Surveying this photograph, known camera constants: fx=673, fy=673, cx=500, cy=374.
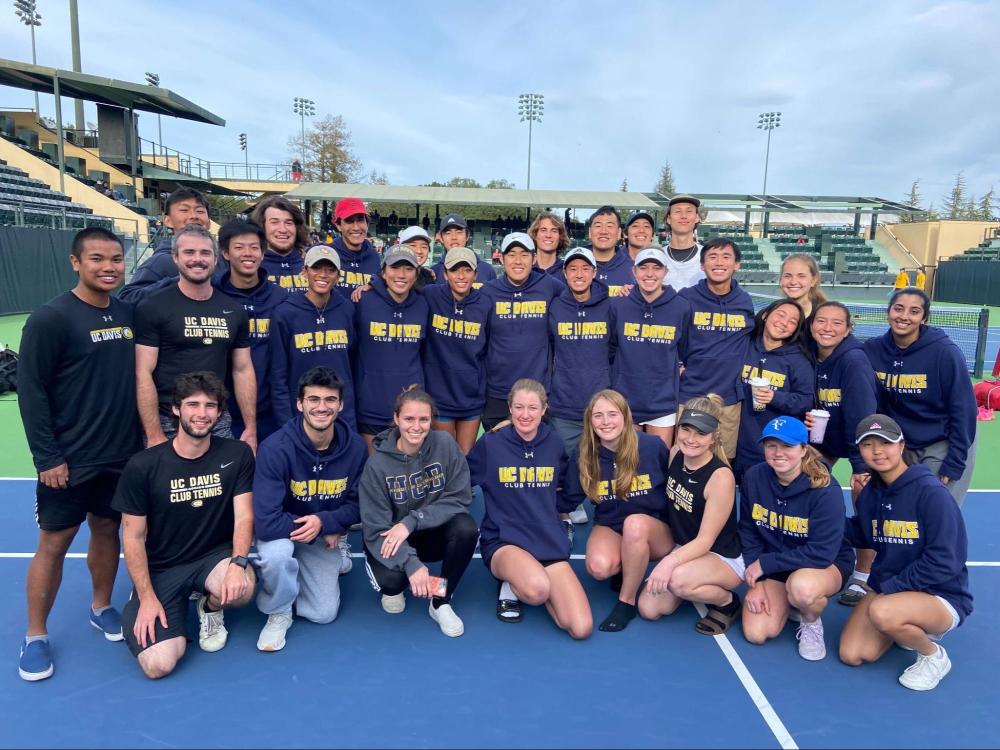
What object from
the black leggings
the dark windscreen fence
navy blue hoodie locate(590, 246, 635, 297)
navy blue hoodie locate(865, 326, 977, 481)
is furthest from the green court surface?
the black leggings

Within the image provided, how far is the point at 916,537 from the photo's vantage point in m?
3.71

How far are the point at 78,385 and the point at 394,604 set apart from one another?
87.0 inches

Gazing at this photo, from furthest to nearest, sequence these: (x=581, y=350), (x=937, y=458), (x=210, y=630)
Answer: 1. (x=581, y=350)
2. (x=937, y=458)
3. (x=210, y=630)

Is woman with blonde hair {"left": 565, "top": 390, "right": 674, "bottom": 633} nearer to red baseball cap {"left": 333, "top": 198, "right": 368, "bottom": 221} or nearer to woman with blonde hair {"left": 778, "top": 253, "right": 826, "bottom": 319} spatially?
woman with blonde hair {"left": 778, "top": 253, "right": 826, "bottom": 319}

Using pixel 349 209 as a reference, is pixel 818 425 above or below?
below

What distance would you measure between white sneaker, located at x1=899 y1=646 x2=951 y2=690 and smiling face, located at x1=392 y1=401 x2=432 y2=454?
2973mm

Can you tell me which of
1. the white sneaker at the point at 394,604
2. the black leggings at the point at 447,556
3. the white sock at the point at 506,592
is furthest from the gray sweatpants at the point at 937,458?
the white sneaker at the point at 394,604

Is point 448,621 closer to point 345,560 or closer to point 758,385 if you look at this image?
point 345,560

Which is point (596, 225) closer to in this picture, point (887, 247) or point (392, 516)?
point (392, 516)

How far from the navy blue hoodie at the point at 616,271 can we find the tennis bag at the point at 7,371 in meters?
8.62

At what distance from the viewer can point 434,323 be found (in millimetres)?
5242

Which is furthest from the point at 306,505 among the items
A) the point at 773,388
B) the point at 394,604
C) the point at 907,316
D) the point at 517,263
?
the point at 907,316

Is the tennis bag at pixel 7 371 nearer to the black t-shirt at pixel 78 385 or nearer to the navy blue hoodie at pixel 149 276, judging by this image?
the navy blue hoodie at pixel 149 276

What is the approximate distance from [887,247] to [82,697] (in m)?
43.5
